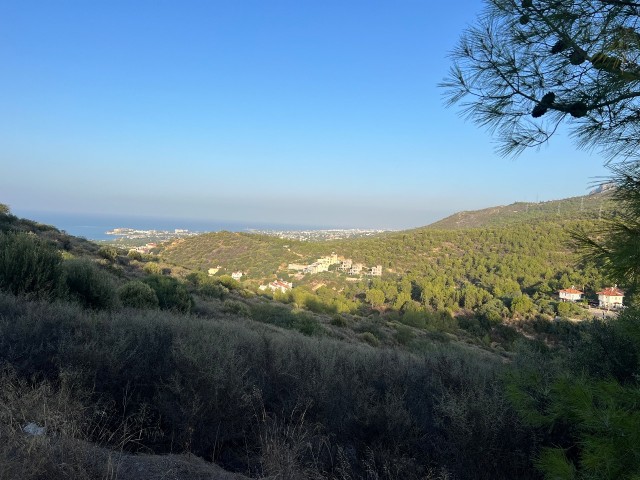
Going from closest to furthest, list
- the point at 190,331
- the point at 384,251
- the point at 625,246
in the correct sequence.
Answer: the point at 625,246 < the point at 190,331 < the point at 384,251

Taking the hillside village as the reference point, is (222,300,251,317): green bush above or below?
above

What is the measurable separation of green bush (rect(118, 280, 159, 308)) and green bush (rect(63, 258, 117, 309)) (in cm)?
99

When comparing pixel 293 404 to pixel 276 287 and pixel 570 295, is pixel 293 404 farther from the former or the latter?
pixel 276 287

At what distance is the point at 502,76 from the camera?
3334mm

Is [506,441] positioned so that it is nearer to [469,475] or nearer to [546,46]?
[469,475]

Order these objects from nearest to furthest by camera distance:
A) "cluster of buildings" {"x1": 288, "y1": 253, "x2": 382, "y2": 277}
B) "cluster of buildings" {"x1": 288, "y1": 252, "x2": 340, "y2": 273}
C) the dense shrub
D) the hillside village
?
the dense shrub, the hillside village, "cluster of buildings" {"x1": 288, "y1": 253, "x2": 382, "y2": 277}, "cluster of buildings" {"x1": 288, "y1": 252, "x2": 340, "y2": 273}

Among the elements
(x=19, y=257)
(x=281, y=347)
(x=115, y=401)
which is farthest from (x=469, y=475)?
(x=19, y=257)

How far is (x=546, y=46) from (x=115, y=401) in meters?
4.79

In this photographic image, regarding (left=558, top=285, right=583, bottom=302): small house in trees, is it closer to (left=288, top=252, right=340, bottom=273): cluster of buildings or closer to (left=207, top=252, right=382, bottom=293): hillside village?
(left=207, top=252, right=382, bottom=293): hillside village

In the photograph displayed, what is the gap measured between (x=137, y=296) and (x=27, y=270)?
2737 millimetres

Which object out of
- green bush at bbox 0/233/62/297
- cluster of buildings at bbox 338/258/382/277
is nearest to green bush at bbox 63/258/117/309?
green bush at bbox 0/233/62/297

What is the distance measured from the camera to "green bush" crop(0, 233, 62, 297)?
6906 mm

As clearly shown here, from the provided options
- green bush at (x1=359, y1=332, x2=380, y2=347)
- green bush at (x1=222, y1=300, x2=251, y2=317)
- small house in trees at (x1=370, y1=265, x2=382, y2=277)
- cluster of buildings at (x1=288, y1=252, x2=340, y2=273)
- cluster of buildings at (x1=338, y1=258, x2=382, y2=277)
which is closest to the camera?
green bush at (x1=222, y1=300, x2=251, y2=317)

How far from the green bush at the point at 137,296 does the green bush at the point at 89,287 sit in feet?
3.25
